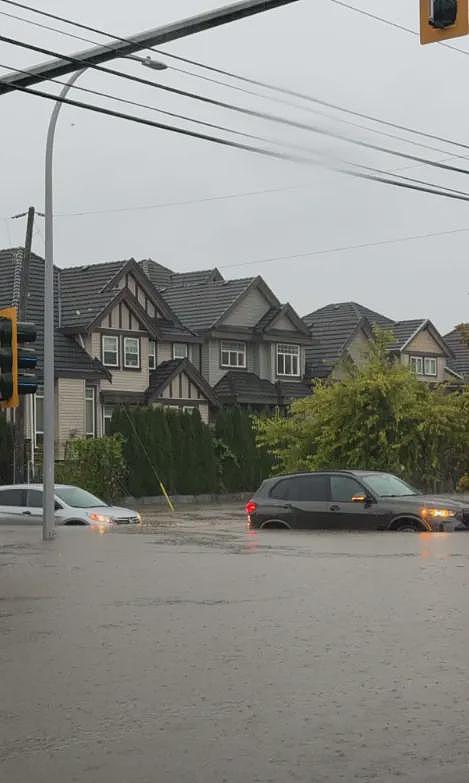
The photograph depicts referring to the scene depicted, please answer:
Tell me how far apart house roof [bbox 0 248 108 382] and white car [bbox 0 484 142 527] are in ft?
75.1

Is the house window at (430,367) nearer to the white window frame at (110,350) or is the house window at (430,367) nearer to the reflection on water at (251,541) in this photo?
the white window frame at (110,350)

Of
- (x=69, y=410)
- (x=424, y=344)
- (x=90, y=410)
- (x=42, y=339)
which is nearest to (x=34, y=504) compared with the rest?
(x=42, y=339)

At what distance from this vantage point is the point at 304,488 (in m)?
23.6

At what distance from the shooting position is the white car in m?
26.4

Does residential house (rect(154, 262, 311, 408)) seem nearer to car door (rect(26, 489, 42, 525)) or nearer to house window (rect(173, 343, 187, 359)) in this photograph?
house window (rect(173, 343, 187, 359))

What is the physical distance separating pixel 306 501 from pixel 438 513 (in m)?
2.52

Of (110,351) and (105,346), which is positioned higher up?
(105,346)

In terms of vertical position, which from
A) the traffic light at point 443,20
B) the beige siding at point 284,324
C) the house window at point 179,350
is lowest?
the traffic light at point 443,20

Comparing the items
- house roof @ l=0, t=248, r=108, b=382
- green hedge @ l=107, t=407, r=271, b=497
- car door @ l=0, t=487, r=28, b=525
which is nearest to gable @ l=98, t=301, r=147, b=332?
house roof @ l=0, t=248, r=108, b=382

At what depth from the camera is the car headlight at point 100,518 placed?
2642 cm

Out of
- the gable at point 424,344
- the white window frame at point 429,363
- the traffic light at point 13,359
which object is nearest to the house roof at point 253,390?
the gable at point 424,344

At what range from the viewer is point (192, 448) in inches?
1994

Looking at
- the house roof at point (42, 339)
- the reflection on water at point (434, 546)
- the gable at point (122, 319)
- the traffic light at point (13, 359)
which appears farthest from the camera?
the gable at point (122, 319)

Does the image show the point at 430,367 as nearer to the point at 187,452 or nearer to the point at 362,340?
the point at 362,340
